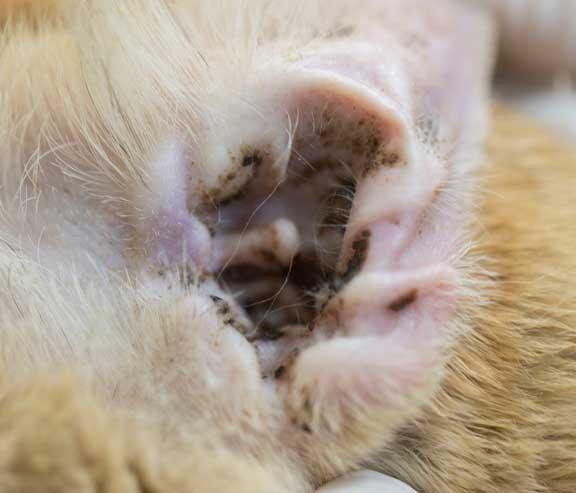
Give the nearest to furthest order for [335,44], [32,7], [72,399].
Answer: [72,399] → [335,44] → [32,7]

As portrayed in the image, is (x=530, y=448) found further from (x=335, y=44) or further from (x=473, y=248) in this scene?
(x=335, y=44)

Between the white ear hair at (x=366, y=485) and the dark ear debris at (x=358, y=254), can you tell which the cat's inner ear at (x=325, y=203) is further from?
the white ear hair at (x=366, y=485)

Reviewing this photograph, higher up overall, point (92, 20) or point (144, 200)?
point (92, 20)

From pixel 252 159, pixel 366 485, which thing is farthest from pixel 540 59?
pixel 366 485

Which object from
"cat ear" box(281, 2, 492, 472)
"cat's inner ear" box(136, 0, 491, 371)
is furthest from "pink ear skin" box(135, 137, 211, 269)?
"cat ear" box(281, 2, 492, 472)

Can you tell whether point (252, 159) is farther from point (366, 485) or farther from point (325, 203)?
point (366, 485)

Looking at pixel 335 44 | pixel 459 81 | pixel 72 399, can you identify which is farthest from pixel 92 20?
pixel 459 81
